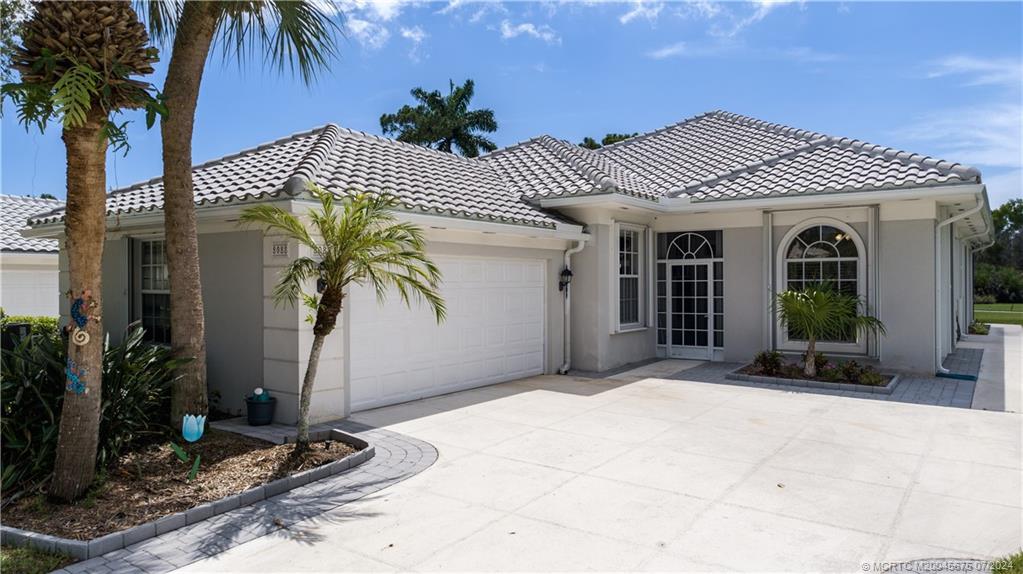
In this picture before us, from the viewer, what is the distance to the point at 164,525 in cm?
498

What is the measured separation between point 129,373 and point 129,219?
395 cm

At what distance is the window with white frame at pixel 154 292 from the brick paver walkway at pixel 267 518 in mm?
4985

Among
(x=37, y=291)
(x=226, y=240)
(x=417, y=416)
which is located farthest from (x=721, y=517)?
(x=37, y=291)

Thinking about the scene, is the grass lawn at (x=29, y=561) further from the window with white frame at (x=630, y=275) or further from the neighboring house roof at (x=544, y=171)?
the window with white frame at (x=630, y=275)

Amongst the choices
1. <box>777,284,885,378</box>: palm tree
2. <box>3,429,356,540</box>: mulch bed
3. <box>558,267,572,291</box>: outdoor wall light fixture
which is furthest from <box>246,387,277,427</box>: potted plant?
<box>777,284,885,378</box>: palm tree

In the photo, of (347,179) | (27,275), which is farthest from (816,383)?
(27,275)

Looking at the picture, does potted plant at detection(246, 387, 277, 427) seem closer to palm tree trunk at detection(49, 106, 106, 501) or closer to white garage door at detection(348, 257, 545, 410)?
white garage door at detection(348, 257, 545, 410)

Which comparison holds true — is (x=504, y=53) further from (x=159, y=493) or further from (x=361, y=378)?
(x=159, y=493)

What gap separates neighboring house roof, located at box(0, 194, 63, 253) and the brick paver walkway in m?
13.0

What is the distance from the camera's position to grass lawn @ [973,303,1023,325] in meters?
28.7

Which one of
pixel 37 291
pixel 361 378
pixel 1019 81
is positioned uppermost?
pixel 1019 81

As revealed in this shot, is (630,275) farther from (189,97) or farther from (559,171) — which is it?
(189,97)

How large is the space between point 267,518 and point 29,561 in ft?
5.11

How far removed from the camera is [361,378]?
9133mm
